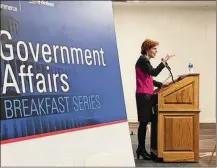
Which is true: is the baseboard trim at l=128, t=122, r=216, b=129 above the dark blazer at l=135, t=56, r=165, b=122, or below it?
below

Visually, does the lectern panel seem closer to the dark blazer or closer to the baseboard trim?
the dark blazer

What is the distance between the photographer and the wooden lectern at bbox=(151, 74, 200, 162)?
3.27 meters

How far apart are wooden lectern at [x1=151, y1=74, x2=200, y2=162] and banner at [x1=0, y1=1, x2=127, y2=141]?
1.63 metres

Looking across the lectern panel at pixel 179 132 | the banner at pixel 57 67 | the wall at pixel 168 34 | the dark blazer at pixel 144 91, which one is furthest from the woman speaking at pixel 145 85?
the wall at pixel 168 34

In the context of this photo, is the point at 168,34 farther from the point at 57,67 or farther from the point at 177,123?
the point at 57,67

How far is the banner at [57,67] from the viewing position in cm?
125

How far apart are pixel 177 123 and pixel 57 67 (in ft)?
7.04

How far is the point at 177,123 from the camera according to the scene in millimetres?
3285

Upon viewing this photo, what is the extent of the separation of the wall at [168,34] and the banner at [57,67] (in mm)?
5370

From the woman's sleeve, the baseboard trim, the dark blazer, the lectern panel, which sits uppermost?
the woman's sleeve

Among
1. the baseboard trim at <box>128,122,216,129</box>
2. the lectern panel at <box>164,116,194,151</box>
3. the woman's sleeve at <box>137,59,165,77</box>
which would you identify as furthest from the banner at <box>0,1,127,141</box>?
the baseboard trim at <box>128,122,216,129</box>

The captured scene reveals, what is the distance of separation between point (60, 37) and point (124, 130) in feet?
2.05

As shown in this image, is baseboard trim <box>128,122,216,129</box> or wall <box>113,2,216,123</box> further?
wall <box>113,2,216,123</box>

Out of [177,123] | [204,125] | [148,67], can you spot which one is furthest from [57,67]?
[204,125]
